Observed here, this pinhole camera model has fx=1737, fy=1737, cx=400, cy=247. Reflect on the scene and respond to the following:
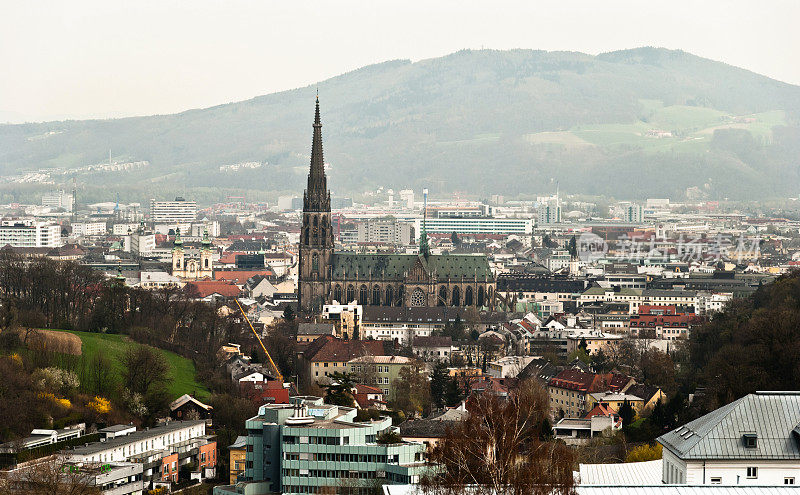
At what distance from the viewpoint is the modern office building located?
134 ft

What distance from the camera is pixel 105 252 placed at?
189 meters

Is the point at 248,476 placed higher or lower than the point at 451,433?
lower

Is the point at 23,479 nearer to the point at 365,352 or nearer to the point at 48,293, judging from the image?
the point at 48,293

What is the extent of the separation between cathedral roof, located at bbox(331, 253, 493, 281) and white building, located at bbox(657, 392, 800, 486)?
9499 centimetres

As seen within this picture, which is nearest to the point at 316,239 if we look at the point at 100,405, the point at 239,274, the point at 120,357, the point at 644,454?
the point at 239,274

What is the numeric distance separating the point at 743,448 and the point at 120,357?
3595 cm

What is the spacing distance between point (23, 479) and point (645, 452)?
17.6 meters

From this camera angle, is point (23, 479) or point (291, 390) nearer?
point (23, 479)

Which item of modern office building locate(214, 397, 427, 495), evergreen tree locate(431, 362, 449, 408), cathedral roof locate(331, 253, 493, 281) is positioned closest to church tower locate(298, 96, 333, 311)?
cathedral roof locate(331, 253, 493, 281)

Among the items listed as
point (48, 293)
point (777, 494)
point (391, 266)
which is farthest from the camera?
point (391, 266)

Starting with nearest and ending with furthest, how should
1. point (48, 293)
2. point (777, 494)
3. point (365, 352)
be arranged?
point (777, 494), point (48, 293), point (365, 352)

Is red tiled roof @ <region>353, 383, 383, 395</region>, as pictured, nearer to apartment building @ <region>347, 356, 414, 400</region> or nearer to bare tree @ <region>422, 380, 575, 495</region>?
apartment building @ <region>347, 356, 414, 400</region>

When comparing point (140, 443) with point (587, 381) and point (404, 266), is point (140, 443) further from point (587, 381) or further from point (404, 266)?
point (404, 266)

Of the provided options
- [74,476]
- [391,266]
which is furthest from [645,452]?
[391,266]
